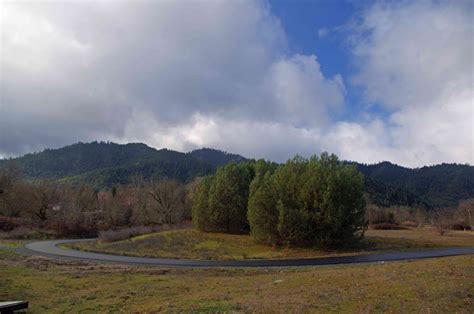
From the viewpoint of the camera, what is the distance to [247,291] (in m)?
17.8

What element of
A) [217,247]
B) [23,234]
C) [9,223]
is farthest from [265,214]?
[9,223]

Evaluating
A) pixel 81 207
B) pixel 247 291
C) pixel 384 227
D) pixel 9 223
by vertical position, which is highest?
pixel 81 207

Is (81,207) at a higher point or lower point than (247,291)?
higher

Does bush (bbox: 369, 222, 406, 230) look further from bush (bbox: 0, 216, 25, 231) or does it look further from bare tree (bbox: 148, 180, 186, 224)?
bush (bbox: 0, 216, 25, 231)

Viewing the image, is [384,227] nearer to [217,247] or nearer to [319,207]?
[319,207]

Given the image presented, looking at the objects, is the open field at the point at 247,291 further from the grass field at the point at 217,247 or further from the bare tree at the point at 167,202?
the bare tree at the point at 167,202

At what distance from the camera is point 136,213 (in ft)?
295

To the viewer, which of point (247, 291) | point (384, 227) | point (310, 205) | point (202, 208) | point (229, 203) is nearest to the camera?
point (247, 291)

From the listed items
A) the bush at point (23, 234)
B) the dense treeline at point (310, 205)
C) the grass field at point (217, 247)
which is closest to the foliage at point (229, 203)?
the grass field at point (217, 247)

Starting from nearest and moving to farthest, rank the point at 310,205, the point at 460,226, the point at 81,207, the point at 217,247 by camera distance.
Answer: the point at 310,205 → the point at 217,247 → the point at 460,226 → the point at 81,207

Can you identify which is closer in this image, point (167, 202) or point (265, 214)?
point (265, 214)

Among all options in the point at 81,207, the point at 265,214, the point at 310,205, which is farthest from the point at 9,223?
the point at 310,205

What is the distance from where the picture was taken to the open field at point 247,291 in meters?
13.4

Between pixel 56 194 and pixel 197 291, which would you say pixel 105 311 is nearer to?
pixel 197 291
